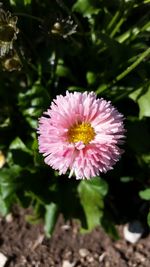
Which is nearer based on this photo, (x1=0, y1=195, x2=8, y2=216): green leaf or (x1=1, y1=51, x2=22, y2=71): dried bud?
(x1=1, y1=51, x2=22, y2=71): dried bud

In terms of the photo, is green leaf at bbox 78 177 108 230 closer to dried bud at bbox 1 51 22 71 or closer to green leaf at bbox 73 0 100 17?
dried bud at bbox 1 51 22 71

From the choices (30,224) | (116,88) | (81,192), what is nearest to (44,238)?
(30,224)

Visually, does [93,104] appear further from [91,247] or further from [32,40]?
[91,247]

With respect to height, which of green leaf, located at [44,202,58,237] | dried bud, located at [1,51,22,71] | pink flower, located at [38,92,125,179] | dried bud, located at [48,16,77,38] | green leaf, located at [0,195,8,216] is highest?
dried bud, located at [48,16,77,38]

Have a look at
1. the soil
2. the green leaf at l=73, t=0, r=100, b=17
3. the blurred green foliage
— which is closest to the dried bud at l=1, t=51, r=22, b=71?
the blurred green foliage

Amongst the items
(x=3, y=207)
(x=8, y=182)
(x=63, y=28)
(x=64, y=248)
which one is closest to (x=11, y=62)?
(x=63, y=28)

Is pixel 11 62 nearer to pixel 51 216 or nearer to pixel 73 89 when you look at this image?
pixel 73 89

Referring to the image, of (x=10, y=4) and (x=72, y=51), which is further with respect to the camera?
(x=72, y=51)
